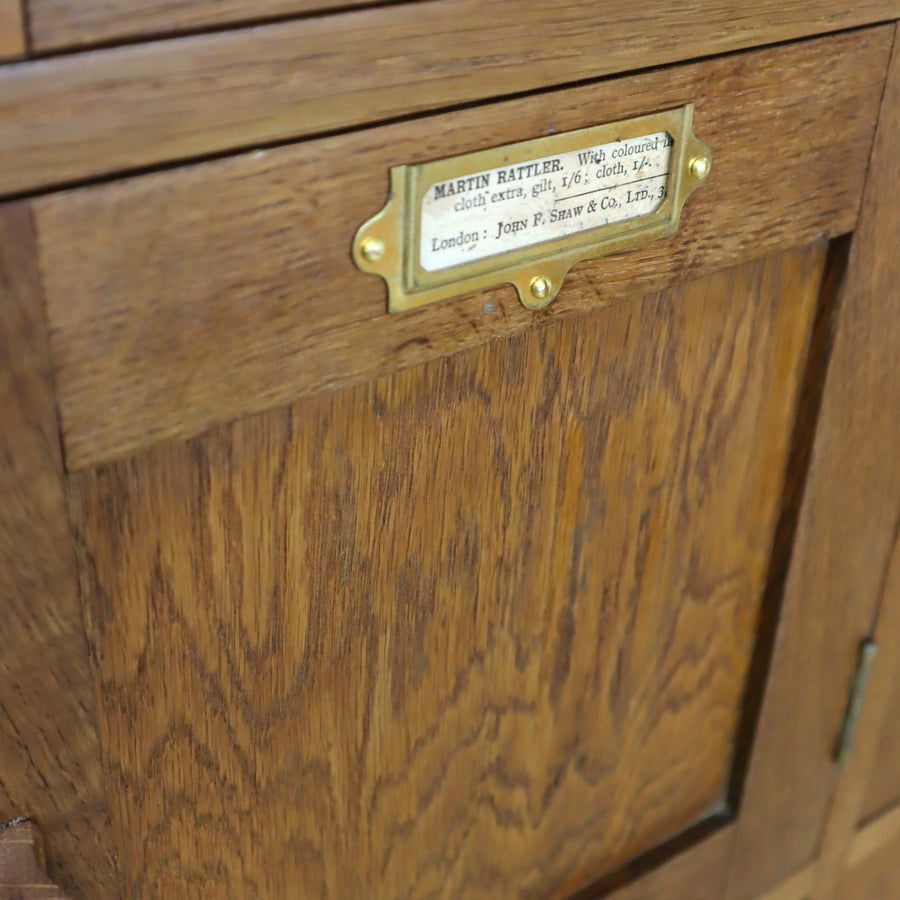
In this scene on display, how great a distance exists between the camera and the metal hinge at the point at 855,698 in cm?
77

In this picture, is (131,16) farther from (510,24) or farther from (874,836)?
(874,836)

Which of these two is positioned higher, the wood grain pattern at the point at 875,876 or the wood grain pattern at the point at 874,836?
the wood grain pattern at the point at 874,836

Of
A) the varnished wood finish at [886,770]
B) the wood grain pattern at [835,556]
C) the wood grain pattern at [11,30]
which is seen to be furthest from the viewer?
the varnished wood finish at [886,770]

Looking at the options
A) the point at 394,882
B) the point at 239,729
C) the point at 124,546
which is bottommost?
the point at 394,882

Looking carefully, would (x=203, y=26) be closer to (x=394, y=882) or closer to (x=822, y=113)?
(x=822, y=113)

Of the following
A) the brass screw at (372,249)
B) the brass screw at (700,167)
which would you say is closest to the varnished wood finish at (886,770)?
the brass screw at (700,167)

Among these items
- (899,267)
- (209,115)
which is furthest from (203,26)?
(899,267)

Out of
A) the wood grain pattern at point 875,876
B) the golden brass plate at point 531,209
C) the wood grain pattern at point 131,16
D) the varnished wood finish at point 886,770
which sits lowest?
the wood grain pattern at point 875,876

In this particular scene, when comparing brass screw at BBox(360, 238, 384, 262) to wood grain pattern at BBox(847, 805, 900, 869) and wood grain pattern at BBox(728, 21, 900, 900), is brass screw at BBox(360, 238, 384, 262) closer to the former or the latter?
wood grain pattern at BBox(728, 21, 900, 900)

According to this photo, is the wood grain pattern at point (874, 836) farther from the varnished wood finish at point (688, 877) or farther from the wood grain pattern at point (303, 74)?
the wood grain pattern at point (303, 74)

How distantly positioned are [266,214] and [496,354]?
14 cm

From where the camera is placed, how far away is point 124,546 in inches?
15.7

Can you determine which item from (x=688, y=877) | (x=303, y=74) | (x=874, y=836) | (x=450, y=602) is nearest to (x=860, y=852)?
(x=874, y=836)

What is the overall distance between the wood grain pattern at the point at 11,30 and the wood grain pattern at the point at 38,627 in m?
0.04
